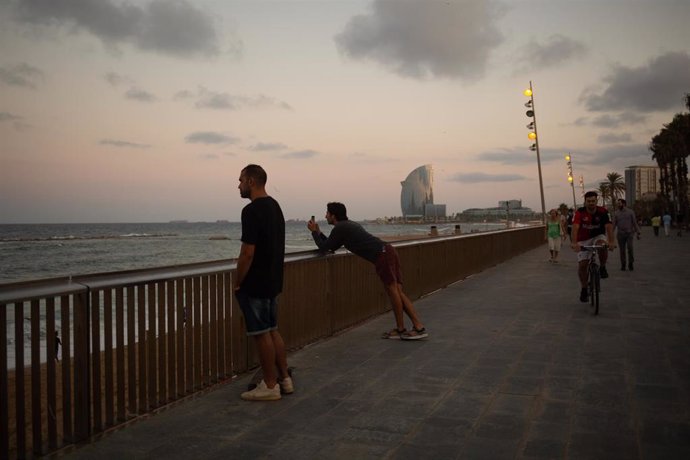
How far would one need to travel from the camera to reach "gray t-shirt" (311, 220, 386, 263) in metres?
6.65

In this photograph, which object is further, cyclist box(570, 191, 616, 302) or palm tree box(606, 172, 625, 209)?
palm tree box(606, 172, 625, 209)

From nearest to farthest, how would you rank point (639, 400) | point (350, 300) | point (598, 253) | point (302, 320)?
point (639, 400), point (302, 320), point (350, 300), point (598, 253)

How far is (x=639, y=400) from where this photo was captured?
4.50m

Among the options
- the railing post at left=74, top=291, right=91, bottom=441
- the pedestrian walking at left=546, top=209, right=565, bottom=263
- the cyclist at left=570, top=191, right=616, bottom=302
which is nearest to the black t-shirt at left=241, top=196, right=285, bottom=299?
the railing post at left=74, top=291, right=91, bottom=441

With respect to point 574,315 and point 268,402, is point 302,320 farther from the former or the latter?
point 574,315

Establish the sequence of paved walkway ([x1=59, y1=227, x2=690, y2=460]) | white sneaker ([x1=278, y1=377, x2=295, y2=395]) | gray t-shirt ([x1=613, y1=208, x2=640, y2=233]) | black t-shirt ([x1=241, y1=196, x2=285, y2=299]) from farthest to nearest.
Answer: gray t-shirt ([x1=613, y1=208, x2=640, y2=233]) < white sneaker ([x1=278, y1=377, x2=295, y2=395]) < black t-shirt ([x1=241, y1=196, x2=285, y2=299]) < paved walkway ([x1=59, y1=227, x2=690, y2=460])

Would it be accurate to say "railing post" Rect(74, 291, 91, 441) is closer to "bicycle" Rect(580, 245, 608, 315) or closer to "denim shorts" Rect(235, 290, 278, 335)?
"denim shorts" Rect(235, 290, 278, 335)

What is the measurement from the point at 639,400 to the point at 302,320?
10.9ft

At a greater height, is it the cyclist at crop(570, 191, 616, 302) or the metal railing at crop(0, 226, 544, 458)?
the cyclist at crop(570, 191, 616, 302)

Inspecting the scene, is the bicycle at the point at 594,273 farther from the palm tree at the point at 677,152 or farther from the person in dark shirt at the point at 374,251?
the palm tree at the point at 677,152

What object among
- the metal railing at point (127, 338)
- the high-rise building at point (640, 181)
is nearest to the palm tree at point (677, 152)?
the metal railing at point (127, 338)

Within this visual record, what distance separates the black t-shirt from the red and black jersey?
248 inches

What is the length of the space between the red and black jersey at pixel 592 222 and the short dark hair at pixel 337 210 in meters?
4.52

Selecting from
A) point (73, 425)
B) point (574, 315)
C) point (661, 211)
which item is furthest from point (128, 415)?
point (661, 211)
